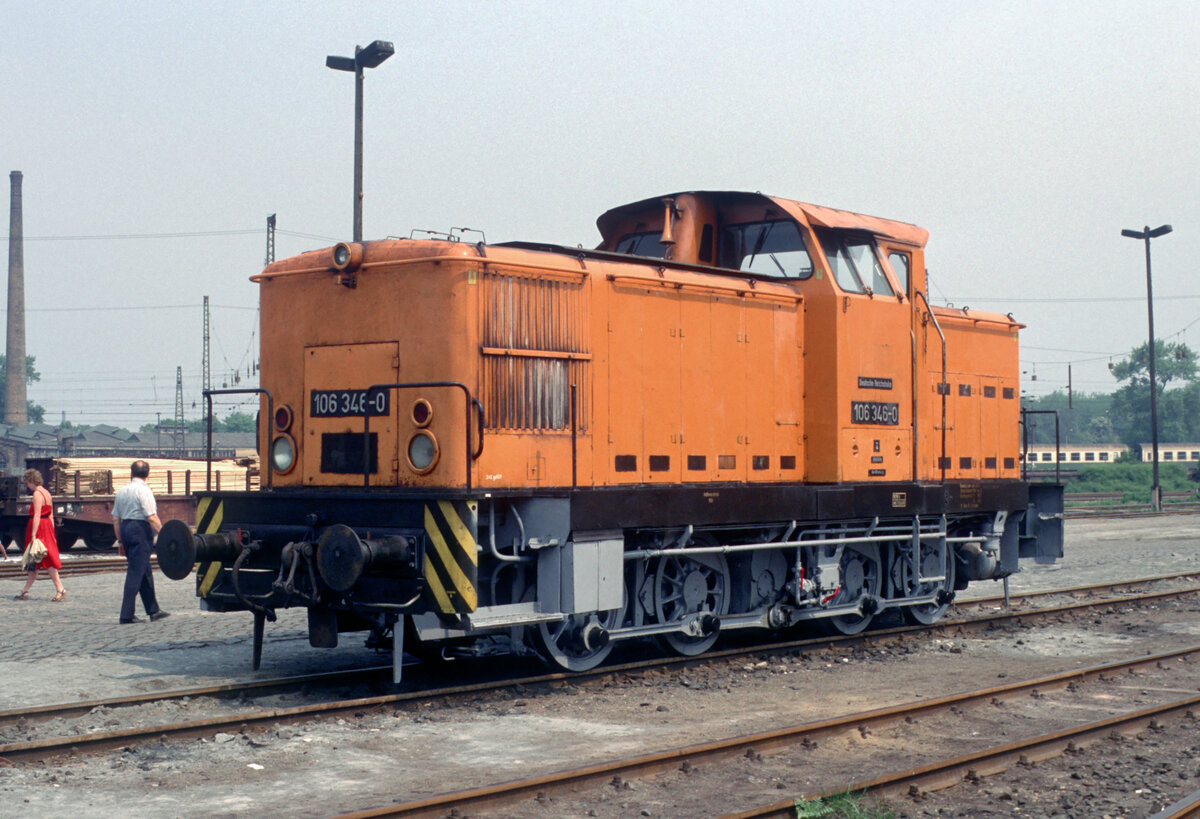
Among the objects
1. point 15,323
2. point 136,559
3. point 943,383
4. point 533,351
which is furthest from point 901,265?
point 15,323

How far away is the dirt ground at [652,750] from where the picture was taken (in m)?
5.73

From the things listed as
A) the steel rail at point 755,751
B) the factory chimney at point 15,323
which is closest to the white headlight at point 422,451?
the steel rail at point 755,751

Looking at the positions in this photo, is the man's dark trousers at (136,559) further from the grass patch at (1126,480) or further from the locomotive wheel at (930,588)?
the grass patch at (1126,480)

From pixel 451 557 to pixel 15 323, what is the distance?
69.1 m

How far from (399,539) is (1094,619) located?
8245 millimetres

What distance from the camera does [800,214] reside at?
34.4ft

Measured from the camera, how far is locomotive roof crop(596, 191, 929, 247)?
10.5 m

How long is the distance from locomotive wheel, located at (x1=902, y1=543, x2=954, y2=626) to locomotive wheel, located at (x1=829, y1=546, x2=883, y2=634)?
25.9 inches

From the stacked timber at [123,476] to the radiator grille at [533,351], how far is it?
45.8 feet

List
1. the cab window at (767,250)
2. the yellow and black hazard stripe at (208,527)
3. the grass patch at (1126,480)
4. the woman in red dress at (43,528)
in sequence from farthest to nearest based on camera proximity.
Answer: the grass patch at (1126,480) < the woman in red dress at (43,528) < the cab window at (767,250) < the yellow and black hazard stripe at (208,527)

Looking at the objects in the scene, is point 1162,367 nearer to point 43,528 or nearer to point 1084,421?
point 1084,421

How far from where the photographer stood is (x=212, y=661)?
961 cm

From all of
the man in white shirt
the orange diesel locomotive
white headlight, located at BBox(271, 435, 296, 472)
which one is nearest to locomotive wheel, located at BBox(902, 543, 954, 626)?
the orange diesel locomotive

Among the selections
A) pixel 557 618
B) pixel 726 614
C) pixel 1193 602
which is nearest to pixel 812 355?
pixel 726 614
